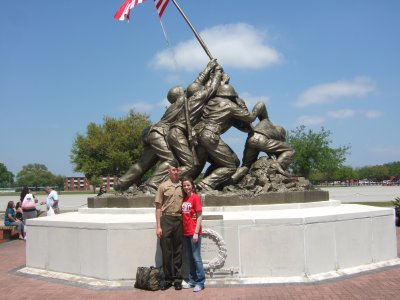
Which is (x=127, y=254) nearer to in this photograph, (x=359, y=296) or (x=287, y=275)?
(x=287, y=275)

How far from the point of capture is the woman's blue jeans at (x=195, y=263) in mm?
6824

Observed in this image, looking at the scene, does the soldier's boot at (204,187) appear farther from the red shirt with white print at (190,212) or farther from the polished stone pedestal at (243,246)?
the red shirt with white print at (190,212)

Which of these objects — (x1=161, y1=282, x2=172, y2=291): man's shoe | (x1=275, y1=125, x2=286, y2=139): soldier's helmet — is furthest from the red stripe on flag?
(x1=161, y1=282, x2=172, y2=291): man's shoe

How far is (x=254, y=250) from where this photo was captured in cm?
730

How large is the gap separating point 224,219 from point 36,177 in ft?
399

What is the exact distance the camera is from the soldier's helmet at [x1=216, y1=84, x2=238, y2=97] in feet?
34.4

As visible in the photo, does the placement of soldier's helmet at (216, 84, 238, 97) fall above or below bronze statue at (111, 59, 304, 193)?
above

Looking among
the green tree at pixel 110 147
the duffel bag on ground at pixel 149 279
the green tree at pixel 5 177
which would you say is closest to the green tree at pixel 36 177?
the green tree at pixel 5 177

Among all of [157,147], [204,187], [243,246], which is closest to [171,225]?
[243,246]

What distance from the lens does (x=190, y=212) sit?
675cm

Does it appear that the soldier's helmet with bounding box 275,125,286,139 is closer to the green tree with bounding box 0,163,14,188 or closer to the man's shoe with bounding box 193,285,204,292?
the man's shoe with bounding box 193,285,204,292

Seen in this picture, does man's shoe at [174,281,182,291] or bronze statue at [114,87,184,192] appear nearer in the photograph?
man's shoe at [174,281,182,291]

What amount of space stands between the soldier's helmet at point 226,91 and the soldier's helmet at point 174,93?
860 mm

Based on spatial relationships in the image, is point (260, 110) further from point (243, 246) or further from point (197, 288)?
point (197, 288)
